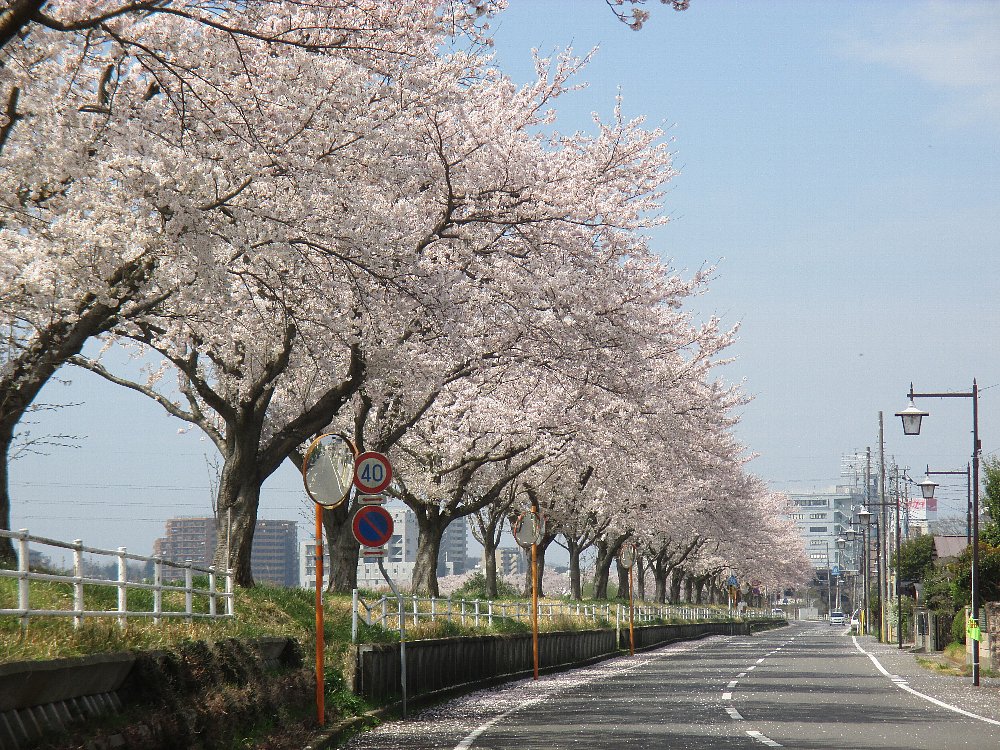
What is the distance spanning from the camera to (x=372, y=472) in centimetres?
1762

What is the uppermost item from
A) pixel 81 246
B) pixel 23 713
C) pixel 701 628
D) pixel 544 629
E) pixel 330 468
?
pixel 81 246

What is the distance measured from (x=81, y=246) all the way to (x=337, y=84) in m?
3.91

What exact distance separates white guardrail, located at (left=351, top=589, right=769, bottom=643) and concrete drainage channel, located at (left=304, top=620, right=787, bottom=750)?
765mm

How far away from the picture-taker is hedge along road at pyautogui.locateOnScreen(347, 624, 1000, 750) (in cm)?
1460

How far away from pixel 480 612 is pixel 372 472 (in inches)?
659

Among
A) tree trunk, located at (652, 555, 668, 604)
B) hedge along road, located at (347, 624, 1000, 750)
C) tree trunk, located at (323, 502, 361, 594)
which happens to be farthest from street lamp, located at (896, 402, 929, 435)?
tree trunk, located at (652, 555, 668, 604)

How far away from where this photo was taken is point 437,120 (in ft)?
69.4

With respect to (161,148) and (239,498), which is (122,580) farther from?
(239,498)

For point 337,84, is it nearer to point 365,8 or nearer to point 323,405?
point 365,8

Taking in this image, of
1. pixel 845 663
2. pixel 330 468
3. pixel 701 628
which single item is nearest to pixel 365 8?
pixel 330 468

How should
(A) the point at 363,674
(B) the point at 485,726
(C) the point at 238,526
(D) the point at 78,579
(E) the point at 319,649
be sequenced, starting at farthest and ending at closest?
(C) the point at 238,526, (A) the point at 363,674, (B) the point at 485,726, (E) the point at 319,649, (D) the point at 78,579

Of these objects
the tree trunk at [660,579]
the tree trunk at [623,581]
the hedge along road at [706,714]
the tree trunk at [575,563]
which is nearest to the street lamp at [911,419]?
the hedge along road at [706,714]

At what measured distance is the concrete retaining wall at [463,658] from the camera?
19250 mm

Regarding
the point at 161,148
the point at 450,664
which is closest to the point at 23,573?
the point at 161,148
